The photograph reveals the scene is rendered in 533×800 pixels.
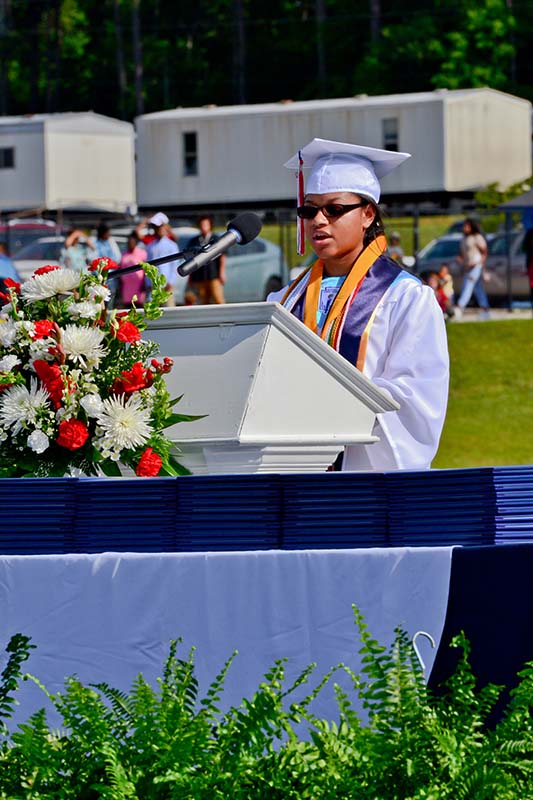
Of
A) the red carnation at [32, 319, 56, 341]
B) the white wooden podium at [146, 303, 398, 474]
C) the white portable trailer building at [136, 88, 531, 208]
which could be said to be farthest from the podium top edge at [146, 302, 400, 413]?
the white portable trailer building at [136, 88, 531, 208]

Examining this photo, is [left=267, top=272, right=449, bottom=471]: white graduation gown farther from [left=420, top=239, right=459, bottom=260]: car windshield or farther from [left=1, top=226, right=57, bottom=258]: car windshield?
[left=1, top=226, right=57, bottom=258]: car windshield

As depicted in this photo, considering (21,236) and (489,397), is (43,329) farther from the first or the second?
(21,236)

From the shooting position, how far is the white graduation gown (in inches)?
197

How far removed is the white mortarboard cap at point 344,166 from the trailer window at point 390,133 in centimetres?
3610

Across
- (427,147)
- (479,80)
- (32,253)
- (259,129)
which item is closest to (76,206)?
(259,129)

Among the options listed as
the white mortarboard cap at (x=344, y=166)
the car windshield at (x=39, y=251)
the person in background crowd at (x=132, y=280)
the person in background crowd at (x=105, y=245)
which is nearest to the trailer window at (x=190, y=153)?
the car windshield at (x=39, y=251)

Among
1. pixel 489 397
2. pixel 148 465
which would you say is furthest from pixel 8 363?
pixel 489 397

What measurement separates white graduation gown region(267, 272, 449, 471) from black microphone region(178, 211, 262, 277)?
1.54 ft

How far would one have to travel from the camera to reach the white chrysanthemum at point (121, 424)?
4113 millimetres

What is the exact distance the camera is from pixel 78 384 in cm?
415

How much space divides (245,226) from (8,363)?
1166mm

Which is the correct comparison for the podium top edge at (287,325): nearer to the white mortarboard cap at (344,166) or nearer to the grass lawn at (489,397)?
the white mortarboard cap at (344,166)

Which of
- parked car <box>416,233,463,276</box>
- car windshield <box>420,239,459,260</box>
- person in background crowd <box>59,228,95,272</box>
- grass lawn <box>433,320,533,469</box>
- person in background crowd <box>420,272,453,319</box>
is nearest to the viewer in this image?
grass lawn <box>433,320,533,469</box>

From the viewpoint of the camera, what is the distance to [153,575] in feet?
12.6
